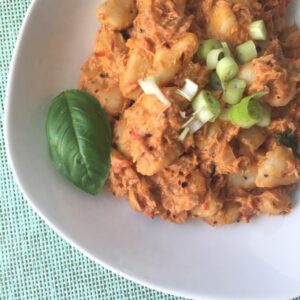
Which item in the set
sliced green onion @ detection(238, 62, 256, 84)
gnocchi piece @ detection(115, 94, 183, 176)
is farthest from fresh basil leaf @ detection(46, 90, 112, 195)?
sliced green onion @ detection(238, 62, 256, 84)

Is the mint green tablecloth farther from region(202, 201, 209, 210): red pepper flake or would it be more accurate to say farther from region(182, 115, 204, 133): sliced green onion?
region(182, 115, 204, 133): sliced green onion

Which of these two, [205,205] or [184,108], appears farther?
[205,205]

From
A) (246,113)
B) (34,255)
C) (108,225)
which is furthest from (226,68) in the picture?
(34,255)

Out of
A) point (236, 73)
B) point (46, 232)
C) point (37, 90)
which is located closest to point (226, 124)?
point (236, 73)

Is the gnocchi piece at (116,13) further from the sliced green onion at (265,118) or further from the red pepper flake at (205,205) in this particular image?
the red pepper flake at (205,205)

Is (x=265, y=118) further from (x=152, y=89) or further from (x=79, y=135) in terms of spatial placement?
(x=79, y=135)

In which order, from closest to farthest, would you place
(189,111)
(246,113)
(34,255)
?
(246,113) → (189,111) → (34,255)

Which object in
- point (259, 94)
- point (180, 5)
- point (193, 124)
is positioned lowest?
point (193, 124)
